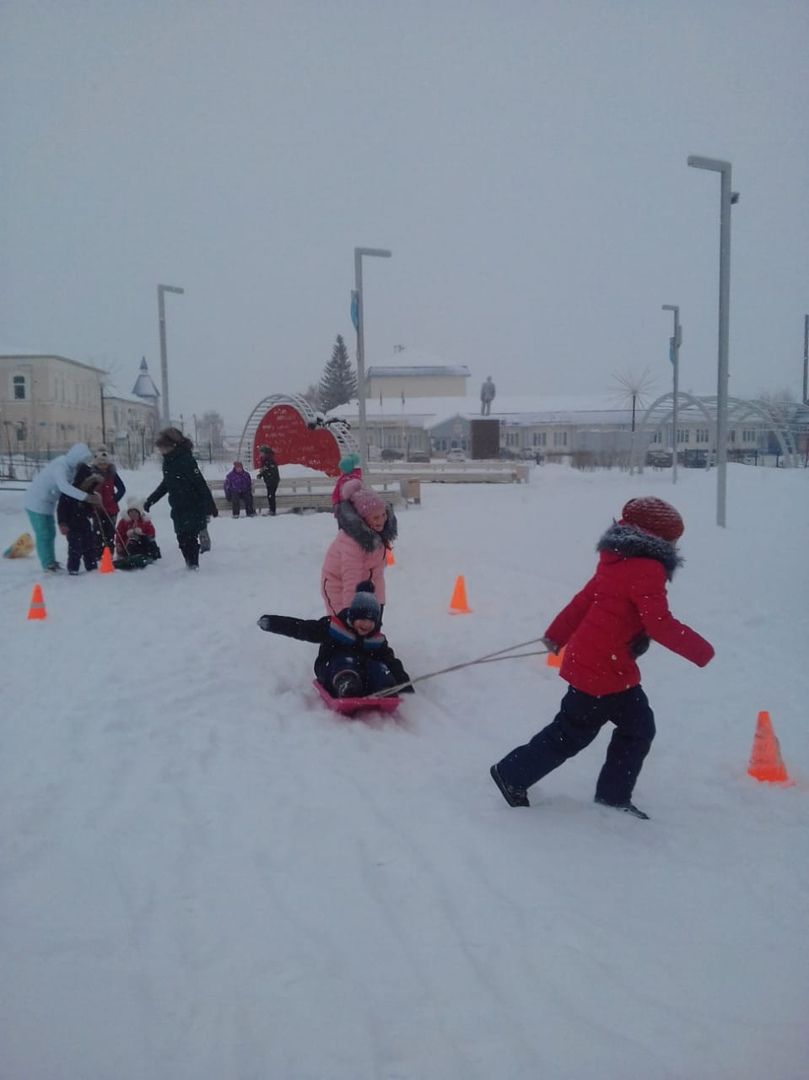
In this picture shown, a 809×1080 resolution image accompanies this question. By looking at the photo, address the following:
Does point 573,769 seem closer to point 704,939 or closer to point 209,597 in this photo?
point 704,939

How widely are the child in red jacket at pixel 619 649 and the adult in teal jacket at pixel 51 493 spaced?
808cm

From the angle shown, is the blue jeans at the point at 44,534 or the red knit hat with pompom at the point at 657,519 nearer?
the red knit hat with pompom at the point at 657,519

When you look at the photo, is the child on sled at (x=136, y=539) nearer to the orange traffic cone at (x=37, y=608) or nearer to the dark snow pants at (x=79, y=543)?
the dark snow pants at (x=79, y=543)

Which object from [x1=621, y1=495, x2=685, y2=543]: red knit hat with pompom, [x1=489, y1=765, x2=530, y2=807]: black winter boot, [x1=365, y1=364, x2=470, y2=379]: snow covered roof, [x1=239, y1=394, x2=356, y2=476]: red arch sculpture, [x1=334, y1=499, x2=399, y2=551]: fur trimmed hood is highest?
[x1=365, y1=364, x2=470, y2=379]: snow covered roof

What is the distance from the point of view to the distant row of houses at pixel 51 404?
4303 centimetres

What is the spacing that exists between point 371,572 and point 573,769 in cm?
216

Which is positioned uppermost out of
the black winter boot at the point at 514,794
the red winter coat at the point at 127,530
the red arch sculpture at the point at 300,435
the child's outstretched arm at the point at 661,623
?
the red arch sculpture at the point at 300,435

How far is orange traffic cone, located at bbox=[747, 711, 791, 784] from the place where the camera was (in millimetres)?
4645

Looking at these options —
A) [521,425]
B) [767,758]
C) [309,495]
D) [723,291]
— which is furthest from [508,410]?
[767,758]

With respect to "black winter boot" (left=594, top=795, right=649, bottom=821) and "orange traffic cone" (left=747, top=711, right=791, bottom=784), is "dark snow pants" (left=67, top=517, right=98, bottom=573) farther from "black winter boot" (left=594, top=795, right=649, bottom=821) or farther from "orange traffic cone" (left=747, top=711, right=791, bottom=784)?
"orange traffic cone" (left=747, top=711, right=791, bottom=784)

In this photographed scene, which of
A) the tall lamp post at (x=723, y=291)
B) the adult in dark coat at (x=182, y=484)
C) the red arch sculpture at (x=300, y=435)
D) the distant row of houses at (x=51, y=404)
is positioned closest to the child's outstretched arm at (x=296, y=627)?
the adult in dark coat at (x=182, y=484)

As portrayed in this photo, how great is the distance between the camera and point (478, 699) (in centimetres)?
633

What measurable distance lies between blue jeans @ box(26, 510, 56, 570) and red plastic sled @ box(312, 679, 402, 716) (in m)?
6.68

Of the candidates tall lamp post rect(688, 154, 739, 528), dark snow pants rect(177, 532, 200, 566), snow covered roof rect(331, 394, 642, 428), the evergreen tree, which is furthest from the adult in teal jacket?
the evergreen tree
